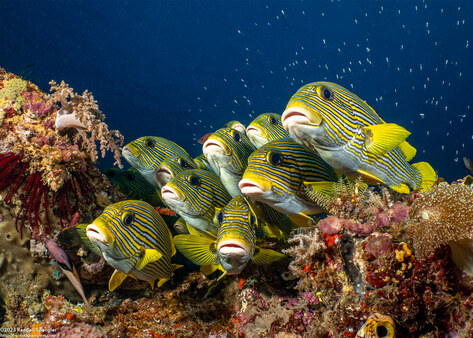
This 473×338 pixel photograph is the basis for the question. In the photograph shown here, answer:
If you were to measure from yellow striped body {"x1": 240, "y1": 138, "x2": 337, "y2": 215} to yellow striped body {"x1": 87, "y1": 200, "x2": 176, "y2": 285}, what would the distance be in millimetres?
1253

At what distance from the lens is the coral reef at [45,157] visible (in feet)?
11.1

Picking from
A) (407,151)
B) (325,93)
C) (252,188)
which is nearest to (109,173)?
(252,188)

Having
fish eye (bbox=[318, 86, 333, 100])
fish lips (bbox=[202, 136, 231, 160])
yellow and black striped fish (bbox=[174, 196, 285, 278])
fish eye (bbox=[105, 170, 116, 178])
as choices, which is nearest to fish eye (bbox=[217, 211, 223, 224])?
yellow and black striped fish (bbox=[174, 196, 285, 278])

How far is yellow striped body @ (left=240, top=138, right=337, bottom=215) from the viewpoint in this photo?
2266 mm

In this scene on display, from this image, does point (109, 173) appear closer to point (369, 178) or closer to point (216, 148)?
point (216, 148)

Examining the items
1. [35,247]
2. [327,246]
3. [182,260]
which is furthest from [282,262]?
[35,247]

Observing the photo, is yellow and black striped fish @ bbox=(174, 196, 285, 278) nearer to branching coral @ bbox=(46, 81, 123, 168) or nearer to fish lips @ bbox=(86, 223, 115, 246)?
fish lips @ bbox=(86, 223, 115, 246)

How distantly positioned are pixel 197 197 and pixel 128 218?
0.74 m

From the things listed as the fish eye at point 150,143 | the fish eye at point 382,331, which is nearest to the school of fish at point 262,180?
the fish eye at point 150,143

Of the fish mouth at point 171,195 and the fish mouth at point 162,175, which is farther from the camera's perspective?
the fish mouth at point 162,175

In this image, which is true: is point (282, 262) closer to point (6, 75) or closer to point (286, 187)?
point (286, 187)

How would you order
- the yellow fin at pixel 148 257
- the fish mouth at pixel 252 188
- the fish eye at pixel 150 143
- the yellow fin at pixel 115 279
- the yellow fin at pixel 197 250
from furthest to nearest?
1. the fish eye at pixel 150 143
2. the yellow fin at pixel 115 279
3. the yellow fin at pixel 197 250
4. the yellow fin at pixel 148 257
5. the fish mouth at pixel 252 188

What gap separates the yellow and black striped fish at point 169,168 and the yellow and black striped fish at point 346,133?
1.80 metres

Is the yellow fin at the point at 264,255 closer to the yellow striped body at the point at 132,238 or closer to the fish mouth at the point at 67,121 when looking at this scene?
the yellow striped body at the point at 132,238
